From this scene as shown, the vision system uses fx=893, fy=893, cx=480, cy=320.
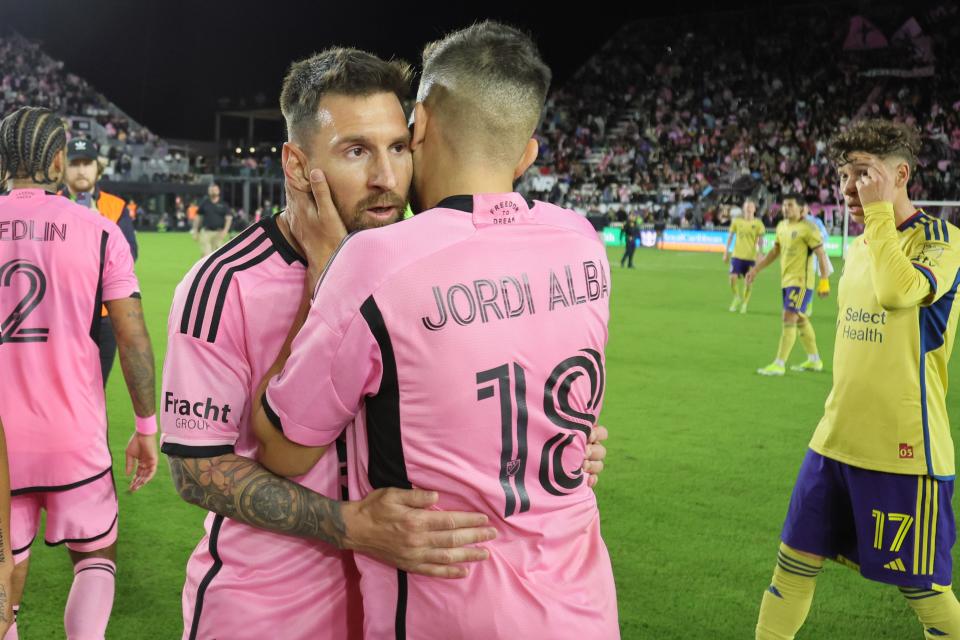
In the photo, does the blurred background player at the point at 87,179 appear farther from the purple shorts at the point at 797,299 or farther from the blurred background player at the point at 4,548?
the purple shorts at the point at 797,299

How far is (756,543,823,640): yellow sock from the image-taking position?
11.7 feet

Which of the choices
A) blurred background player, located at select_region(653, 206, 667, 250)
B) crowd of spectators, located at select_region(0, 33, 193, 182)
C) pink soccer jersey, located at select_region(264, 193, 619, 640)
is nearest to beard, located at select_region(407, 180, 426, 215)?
pink soccer jersey, located at select_region(264, 193, 619, 640)

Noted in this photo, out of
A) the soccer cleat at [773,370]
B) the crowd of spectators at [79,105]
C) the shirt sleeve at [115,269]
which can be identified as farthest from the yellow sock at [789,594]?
the crowd of spectators at [79,105]

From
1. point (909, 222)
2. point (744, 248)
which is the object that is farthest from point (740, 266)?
point (909, 222)

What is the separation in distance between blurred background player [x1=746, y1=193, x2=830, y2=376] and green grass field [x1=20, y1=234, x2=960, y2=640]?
0.37 meters

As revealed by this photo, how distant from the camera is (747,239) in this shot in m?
15.7

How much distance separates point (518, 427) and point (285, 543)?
2.19 feet

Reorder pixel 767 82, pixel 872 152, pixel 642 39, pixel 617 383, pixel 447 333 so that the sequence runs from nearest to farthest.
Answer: pixel 447 333 < pixel 872 152 < pixel 617 383 < pixel 767 82 < pixel 642 39

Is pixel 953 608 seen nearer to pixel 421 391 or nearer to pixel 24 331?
pixel 421 391

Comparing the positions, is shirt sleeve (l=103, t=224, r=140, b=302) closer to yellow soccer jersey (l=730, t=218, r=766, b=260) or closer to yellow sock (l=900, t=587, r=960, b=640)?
yellow sock (l=900, t=587, r=960, b=640)

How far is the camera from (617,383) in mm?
9570

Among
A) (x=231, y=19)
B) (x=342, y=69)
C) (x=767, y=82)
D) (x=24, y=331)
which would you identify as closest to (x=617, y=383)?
(x=24, y=331)

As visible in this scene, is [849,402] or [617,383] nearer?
[849,402]

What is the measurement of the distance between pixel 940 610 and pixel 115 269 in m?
3.38
